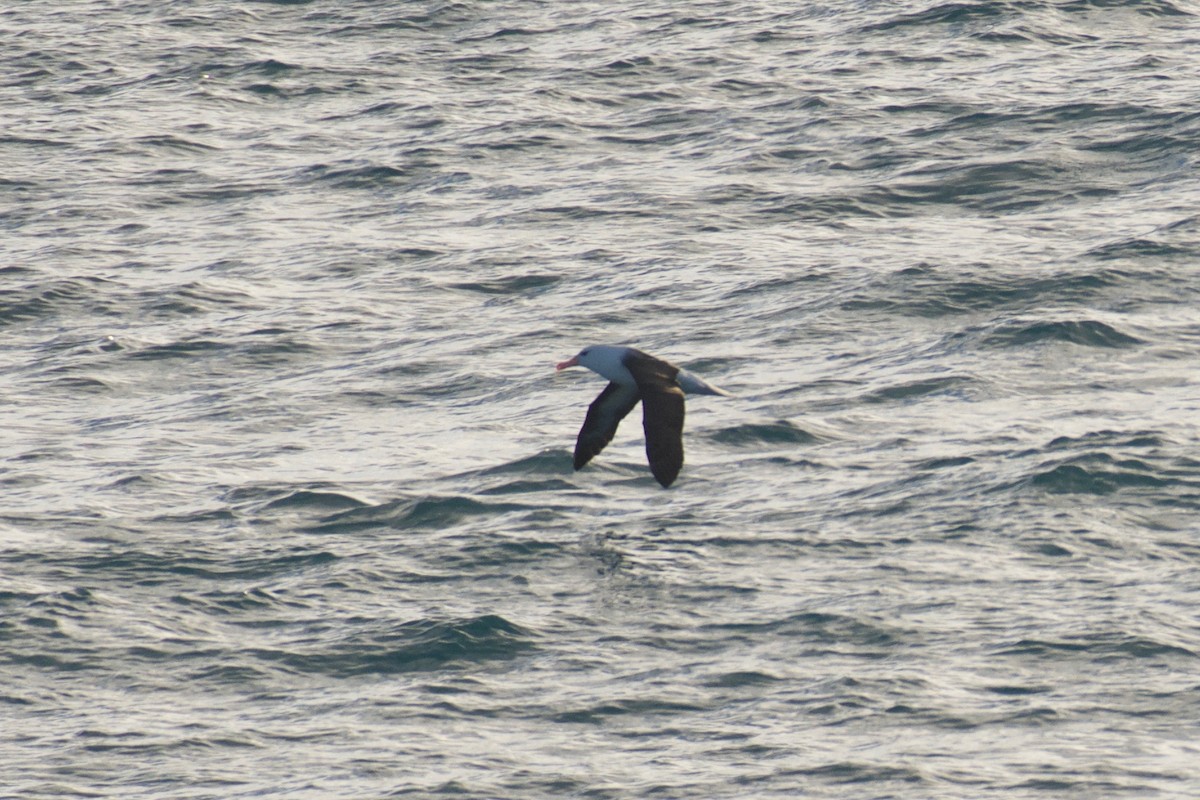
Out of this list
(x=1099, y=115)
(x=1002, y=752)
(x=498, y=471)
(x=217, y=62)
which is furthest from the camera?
(x=217, y=62)

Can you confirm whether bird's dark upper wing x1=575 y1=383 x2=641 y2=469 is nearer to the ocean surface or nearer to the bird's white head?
the bird's white head

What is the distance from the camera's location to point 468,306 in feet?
81.4

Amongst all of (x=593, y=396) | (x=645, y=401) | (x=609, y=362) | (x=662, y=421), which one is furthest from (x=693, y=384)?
(x=593, y=396)

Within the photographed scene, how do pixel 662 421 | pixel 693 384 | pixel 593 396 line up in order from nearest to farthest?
→ pixel 662 421
pixel 693 384
pixel 593 396

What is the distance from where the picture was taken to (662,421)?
18.1 meters

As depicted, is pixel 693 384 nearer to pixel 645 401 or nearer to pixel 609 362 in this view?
pixel 645 401

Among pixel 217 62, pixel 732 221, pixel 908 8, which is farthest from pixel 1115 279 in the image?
pixel 217 62

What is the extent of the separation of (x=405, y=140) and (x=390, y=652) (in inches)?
576

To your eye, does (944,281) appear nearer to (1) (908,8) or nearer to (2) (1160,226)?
(2) (1160,226)

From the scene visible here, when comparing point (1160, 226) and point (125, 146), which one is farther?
point (125, 146)

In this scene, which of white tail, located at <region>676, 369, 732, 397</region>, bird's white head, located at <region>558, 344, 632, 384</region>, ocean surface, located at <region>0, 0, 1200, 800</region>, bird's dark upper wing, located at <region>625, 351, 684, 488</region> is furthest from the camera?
bird's white head, located at <region>558, 344, 632, 384</region>

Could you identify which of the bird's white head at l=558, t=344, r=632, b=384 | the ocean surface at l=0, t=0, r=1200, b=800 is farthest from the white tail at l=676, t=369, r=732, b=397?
the ocean surface at l=0, t=0, r=1200, b=800

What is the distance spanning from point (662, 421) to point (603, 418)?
1318 mm

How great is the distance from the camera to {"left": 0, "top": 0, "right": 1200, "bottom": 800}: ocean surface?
1554 cm
